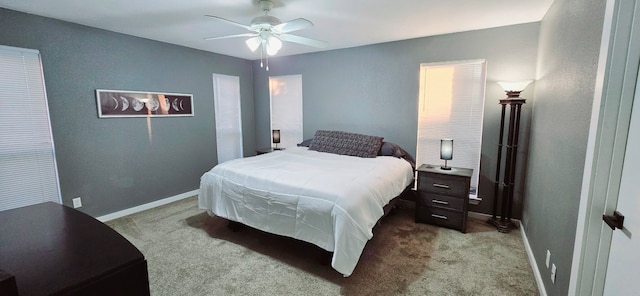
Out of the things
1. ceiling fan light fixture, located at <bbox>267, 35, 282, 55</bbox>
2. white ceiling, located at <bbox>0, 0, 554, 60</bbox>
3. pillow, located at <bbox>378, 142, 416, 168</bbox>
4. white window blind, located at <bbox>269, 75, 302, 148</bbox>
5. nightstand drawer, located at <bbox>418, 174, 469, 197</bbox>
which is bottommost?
nightstand drawer, located at <bbox>418, 174, 469, 197</bbox>

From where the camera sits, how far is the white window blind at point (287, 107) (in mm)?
4746

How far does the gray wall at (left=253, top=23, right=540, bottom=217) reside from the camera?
3049 millimetres

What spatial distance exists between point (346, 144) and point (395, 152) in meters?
0.68

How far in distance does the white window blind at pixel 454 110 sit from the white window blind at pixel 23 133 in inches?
170

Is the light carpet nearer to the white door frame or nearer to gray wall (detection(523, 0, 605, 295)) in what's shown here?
gray wall (detection(523, 0, 605, 295))

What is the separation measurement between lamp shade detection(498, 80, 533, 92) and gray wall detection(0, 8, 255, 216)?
4052 mm

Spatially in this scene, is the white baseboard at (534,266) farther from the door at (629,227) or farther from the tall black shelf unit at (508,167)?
the door at (629,227)

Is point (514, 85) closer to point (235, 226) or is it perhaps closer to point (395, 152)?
point (395, 152)

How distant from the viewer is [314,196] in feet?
7.32

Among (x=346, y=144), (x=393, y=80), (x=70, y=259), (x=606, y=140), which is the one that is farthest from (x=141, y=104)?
(x=606, y=140)

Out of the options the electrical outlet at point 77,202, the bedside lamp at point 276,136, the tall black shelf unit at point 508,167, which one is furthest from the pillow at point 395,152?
the electrical outlet at point 77,202

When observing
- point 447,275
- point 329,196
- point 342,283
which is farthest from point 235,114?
point 447,275

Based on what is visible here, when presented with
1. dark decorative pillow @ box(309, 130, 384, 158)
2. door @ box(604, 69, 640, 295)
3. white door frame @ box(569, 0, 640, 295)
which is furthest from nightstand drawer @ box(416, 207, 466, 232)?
door @ box(604, 69, 640, 295)

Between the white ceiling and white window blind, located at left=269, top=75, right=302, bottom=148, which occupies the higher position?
the white ceiling
